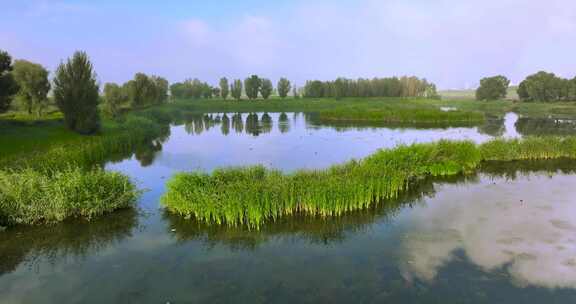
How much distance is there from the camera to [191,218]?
40.1 feet

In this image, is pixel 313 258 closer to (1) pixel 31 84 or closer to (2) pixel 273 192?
(2) pixel 273 192

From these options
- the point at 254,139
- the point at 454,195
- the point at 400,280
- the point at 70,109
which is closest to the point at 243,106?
the point at 254,139

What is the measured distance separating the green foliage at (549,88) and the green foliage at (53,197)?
289ft

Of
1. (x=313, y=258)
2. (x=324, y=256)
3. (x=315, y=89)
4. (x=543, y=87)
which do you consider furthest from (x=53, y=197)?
(x=315, y=89)

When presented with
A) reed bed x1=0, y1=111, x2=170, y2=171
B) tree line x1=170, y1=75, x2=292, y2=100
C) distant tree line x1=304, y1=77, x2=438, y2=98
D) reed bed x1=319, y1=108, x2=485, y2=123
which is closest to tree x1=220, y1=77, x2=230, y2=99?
tree line x1=170, y1=75, x2=292, y2=100

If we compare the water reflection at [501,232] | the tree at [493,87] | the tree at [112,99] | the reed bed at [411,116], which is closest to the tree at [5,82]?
the tree at [112,99]

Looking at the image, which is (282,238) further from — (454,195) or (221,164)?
(221,164)

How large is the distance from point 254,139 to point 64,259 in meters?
24.6

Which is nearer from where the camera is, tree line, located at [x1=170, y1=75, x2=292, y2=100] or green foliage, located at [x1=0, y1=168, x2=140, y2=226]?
green foliage, located at [x1=0, y1=168, x2=140, y2=226]

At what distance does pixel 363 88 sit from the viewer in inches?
4099

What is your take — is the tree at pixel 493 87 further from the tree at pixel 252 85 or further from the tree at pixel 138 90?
the tree at pixel 138 90

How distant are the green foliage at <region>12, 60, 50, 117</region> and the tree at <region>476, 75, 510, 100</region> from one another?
96724mm

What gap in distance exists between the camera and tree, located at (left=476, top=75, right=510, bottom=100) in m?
95.1

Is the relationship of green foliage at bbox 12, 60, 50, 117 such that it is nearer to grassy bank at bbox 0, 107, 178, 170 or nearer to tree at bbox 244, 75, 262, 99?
grassy bank at bbox 0, 107, 178, 170
